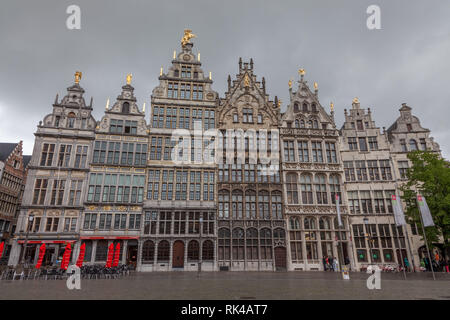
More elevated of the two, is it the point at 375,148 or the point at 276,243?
the point at 375,148

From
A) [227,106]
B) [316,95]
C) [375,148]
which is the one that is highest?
[316,95]

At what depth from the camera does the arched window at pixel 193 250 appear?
2995 cm

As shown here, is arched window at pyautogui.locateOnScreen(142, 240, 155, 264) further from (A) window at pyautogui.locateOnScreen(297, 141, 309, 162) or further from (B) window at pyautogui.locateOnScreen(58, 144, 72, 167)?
(A) window at pyautogui.locateOnScreen(297, 141, 309, 162)

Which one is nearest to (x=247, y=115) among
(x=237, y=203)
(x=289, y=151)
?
(x=289, y=151)

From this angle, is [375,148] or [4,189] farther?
[4,189]

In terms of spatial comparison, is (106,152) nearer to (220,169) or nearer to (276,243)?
(220,169)

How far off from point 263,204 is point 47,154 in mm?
26543

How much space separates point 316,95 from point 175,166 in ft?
73.9

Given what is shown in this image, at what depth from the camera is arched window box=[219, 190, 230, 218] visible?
31797 mm

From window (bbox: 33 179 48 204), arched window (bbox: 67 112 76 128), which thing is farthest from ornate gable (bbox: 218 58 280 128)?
window (bbox: 33 179 48 204)

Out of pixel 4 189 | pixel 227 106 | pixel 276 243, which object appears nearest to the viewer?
pixel 276 243

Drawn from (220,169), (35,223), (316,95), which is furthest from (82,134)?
(316,95)

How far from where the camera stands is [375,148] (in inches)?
1390

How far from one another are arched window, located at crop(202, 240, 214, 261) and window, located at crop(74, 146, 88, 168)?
17.2 m
